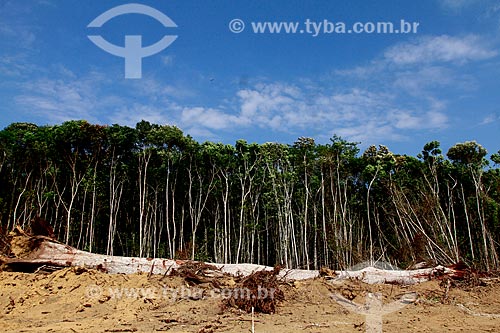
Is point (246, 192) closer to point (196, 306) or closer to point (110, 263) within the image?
point (110, 263)

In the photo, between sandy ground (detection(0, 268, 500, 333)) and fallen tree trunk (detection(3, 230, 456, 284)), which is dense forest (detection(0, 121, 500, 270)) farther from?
sandy ground (detection(0, 268, 500, 333))

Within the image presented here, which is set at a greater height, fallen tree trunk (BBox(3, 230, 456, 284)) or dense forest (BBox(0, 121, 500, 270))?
dense forest (BBox(0, 121, 500, 270))

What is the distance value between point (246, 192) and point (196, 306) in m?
19.5

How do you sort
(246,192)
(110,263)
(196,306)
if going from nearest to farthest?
(196,306), (110,263), (246,192)

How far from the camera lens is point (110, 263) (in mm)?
8781

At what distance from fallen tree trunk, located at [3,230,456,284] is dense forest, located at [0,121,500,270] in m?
14.1

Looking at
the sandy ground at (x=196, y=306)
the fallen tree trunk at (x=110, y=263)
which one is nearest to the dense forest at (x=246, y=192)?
the fallen tree trunk at (x=110, y=263)

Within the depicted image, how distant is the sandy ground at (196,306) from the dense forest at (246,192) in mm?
15242

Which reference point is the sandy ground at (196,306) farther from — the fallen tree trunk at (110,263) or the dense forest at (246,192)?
the dense forest at (246,192)

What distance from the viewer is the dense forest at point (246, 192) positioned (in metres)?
23.6

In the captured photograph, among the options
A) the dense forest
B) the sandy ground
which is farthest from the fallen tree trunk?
the dense forest

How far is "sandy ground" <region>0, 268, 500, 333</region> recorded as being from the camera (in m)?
6.41

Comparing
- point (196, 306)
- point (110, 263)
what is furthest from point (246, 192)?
point (196, 306)

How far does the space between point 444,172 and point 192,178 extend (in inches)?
658
